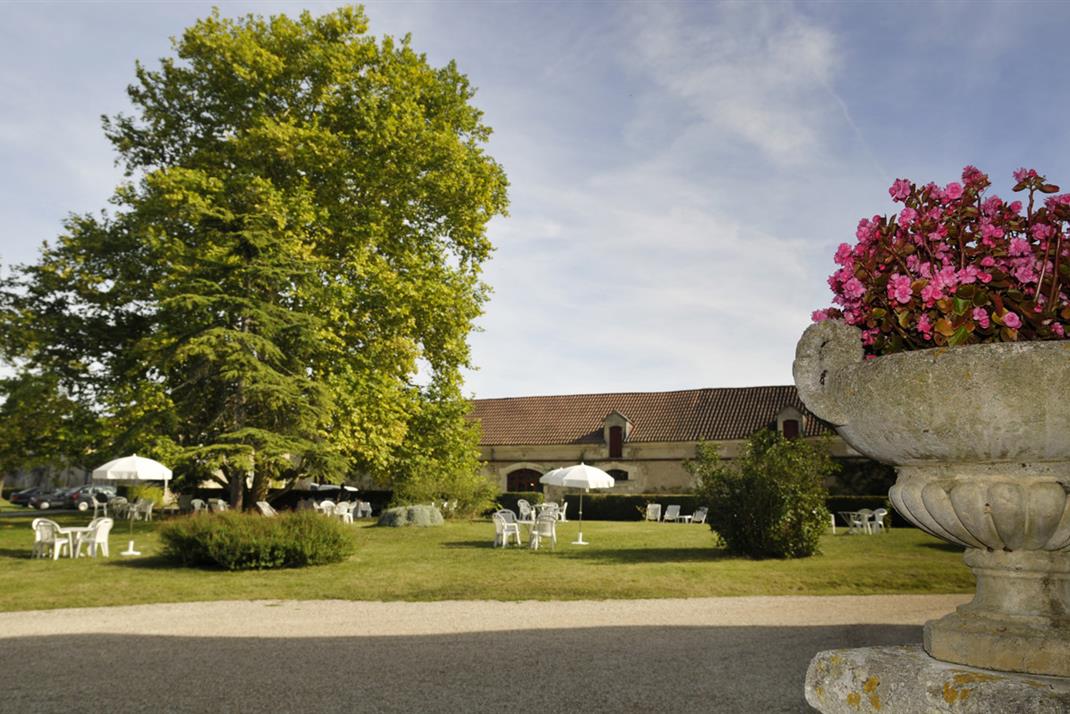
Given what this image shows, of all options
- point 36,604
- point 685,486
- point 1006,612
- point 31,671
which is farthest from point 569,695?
point 685,486

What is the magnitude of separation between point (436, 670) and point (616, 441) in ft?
118

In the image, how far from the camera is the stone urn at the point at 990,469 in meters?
2.34

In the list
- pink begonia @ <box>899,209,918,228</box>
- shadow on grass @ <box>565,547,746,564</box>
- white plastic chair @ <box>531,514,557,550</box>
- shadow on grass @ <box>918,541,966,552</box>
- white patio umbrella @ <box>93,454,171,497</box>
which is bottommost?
shadow on grass @ <box>565,547,746,564</box>

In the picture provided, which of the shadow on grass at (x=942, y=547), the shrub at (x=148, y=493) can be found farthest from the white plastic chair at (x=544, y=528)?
the shrub at (x=148, y=493)

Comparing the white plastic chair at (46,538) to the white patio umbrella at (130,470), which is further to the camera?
the white patio umbrella at (130,470)

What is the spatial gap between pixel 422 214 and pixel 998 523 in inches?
911

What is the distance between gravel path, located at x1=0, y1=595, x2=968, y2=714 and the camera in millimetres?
5742

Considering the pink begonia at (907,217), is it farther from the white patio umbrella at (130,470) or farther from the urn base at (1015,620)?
the white patio umbrella at (130,470)

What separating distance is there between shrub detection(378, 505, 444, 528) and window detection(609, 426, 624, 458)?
1913 cm

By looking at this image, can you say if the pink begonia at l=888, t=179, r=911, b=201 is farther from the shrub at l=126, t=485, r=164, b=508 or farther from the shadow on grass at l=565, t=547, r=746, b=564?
the shrub at l=126, t=485, r=164, b=508

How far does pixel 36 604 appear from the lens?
10406 mm

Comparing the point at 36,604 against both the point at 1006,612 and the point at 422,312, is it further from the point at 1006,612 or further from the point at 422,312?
the point at 422,312

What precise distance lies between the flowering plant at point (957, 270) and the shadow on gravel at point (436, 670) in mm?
3649

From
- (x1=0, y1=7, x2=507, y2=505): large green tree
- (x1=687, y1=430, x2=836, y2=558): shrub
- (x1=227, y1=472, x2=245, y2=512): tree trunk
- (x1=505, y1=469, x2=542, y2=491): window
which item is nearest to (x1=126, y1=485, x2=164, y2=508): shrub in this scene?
(x1=0, y1=7, x2=507, y2=505): large green tree
